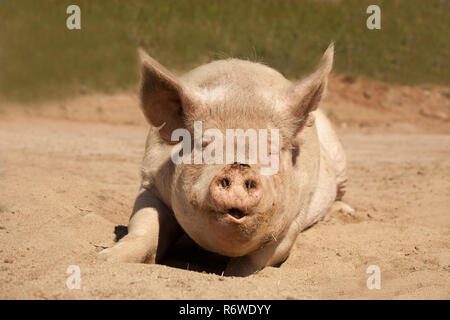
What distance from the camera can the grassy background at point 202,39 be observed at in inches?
485

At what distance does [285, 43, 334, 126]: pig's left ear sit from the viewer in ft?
13.5

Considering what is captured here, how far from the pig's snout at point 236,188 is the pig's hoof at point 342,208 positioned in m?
3.39

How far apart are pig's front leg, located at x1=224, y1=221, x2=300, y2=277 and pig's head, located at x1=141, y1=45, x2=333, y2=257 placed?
0.13 meters

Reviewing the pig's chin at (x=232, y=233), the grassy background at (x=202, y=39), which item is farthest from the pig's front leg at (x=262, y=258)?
the grassy background at (x=202, y=39)

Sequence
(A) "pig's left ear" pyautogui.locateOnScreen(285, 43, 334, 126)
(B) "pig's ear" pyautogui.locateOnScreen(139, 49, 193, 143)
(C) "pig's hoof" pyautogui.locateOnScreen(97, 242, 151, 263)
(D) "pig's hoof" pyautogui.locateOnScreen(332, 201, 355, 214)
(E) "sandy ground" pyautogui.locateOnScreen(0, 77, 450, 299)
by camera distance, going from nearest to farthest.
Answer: (E) "sandy ground" pyautogui.locateOnScreen(0, 77, 450, 299)
(C) "pig's hoof" pyautogui.locateOnScreen(97, 242, 151, 263)
(B) "pig's ear" pyautogui.locateOnScreen(139, 49, 193, 143)
(A) "pig's left ear" pyautogui.locateOnScreen(285, 43, 334, 126)
(D) "pig's hoof" pyautogui.locateOnScreen(332, 201, 355, 214)

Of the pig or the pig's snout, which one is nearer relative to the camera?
the pig's snout

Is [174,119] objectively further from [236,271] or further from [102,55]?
[102,55]

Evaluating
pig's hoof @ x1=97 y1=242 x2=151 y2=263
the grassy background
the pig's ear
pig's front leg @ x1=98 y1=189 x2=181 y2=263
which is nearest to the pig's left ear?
the pig's ear

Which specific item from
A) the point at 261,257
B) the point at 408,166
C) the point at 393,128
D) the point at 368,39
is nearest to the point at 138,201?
the point at 261,257

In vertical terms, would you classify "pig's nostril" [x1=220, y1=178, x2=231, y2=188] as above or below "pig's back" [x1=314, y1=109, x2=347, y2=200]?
above

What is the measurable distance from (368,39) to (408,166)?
11.8 metres

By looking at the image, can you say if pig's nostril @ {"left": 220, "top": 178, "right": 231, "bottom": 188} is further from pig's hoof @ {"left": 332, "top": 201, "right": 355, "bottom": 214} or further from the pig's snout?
pig's hoof @ {"left": 332, "top": 201, "right": 355, "bottom": 214}

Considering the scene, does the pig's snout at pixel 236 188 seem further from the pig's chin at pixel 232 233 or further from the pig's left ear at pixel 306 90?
the pig's left ear at pixel 306 90

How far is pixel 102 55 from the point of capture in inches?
551
